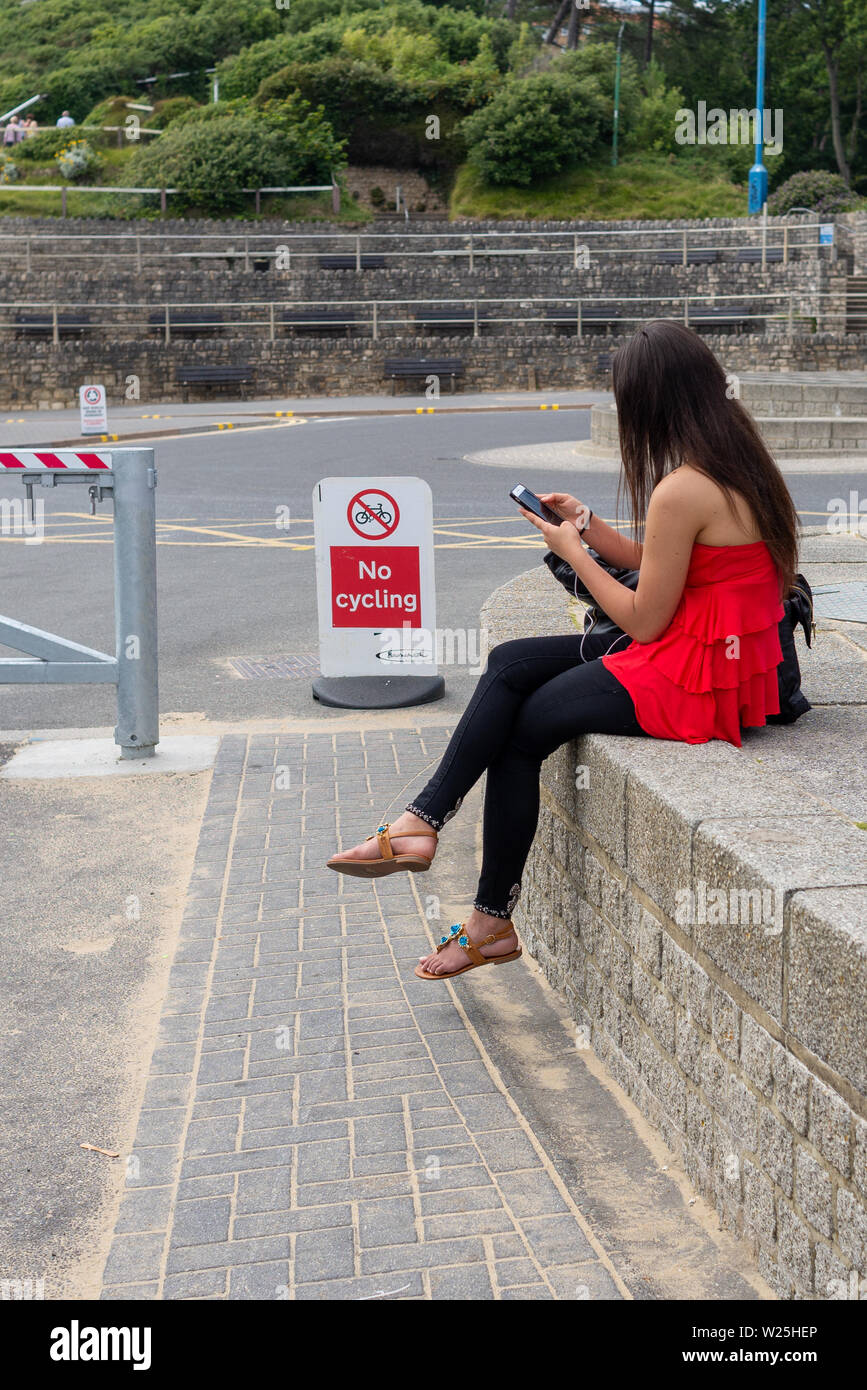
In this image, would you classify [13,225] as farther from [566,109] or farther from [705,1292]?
[705,1292]

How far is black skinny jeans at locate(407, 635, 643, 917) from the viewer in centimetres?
380

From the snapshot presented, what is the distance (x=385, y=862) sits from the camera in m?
4.04

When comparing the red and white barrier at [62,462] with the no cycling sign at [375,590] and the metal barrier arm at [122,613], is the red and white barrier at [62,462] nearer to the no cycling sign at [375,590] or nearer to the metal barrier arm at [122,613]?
the metal barrier arm at [122,613]

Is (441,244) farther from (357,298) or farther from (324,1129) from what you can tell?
(324,1129)

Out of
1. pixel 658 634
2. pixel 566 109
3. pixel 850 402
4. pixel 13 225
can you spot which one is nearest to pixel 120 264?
pixel 13 225

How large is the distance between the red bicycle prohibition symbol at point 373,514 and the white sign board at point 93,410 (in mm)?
16128

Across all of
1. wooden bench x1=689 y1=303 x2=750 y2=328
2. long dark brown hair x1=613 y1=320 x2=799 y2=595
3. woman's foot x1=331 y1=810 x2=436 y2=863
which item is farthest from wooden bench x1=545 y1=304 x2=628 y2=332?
woman's foot x1=331 y1=810 x2=436 y2=863

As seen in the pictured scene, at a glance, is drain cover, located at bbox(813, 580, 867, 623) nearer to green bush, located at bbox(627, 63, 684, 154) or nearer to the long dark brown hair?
the long dark brown hair

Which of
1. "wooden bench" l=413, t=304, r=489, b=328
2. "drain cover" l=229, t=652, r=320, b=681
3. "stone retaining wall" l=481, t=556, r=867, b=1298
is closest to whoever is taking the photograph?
"stone retaining wall" l=481, t=556, r=867, b=1298

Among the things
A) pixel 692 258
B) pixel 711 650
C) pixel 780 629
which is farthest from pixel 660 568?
pixel 692 258

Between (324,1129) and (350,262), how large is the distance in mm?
37268

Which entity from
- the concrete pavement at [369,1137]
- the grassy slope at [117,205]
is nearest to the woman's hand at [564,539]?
the concrete pavement at [369,1137]

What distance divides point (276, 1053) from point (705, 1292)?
1.38 metres

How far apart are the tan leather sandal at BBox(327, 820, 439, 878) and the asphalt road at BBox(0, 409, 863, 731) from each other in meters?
3.17
